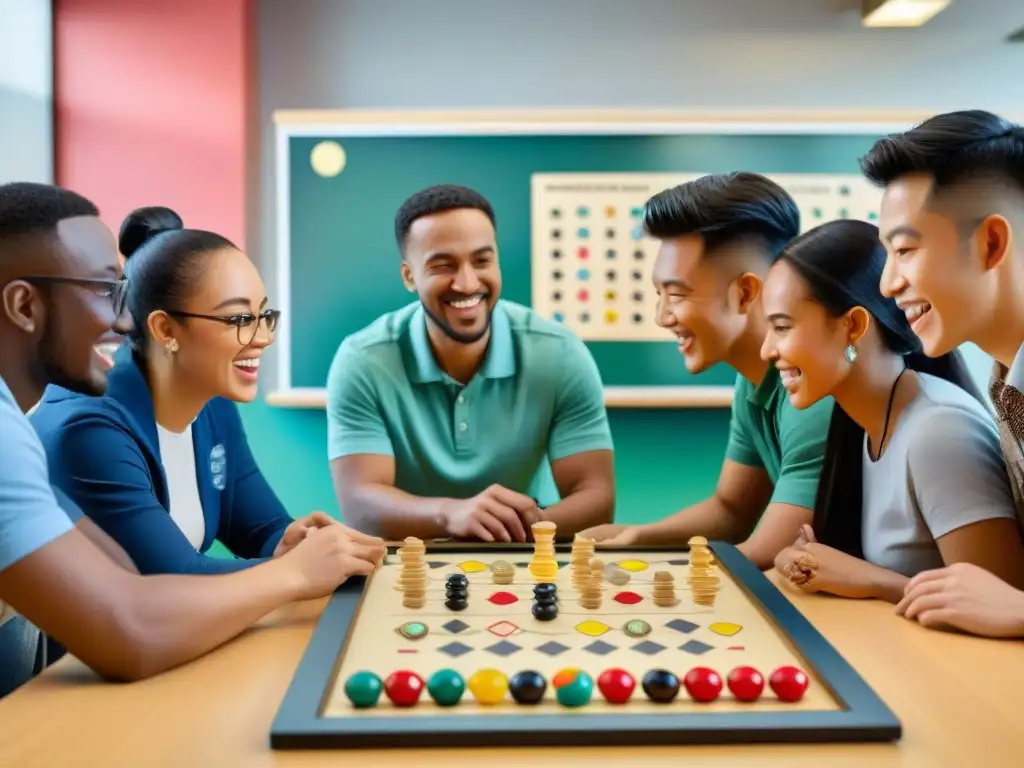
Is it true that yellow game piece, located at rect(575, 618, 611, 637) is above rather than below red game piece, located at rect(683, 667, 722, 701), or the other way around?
below

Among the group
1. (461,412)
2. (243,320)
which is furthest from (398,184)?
(243,320)

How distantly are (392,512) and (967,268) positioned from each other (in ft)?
3.73

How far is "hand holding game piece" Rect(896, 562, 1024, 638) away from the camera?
40.9 inches

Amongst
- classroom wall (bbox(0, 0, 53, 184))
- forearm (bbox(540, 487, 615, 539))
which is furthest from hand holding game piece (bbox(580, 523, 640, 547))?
classroom wall (bbox(0, 0, 53, 184))

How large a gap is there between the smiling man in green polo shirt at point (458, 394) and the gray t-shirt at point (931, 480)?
683 millimetres

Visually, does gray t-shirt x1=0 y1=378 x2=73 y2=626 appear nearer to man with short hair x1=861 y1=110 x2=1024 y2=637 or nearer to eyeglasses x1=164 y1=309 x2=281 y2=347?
eyeglasses x1=164 y1=309 x2=281 y2=347

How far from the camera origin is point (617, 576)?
1216mm

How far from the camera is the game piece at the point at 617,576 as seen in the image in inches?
47.7

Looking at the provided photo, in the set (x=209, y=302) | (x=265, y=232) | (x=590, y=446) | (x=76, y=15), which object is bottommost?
(x=590, y=446)

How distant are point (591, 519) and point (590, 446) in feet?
0.64

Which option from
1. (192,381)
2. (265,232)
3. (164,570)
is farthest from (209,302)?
(265,232)

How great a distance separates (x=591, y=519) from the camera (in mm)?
1820

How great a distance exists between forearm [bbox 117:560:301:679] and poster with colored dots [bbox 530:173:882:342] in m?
1.55

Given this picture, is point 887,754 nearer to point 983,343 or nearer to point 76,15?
point 983,343
